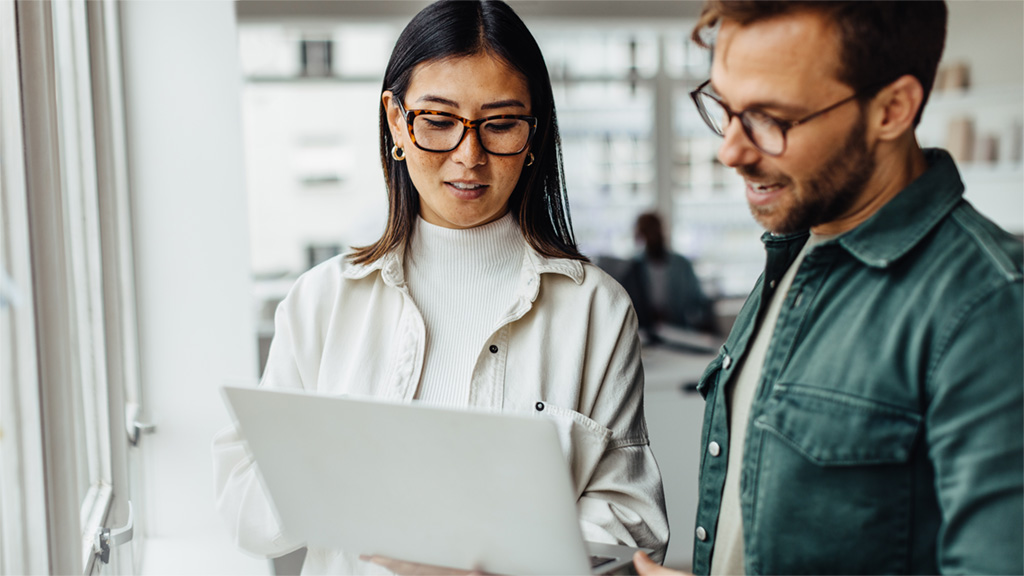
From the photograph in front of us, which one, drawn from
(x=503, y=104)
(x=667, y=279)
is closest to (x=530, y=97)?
(x=503, y=104)

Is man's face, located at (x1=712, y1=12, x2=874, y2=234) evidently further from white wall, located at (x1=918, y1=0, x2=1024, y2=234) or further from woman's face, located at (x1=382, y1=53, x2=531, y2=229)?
white wall, located at (x1=918, y1=0, x2=1024, y2=234)

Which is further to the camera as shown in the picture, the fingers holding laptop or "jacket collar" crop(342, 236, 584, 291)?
"jacket collar" crop(342, 236, 584, 291)

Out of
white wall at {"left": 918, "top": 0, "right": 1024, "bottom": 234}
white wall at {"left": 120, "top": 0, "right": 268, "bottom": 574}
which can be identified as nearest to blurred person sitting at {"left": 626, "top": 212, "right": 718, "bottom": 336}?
white wall at {"left": 918, "top": 0, "right": 1024, "bottom": 234}

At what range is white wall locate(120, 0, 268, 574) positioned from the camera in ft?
7.43

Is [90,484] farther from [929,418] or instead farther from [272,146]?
[272,146]

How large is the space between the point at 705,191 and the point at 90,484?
4966 millimetres

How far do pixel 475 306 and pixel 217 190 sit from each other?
1.24 metres

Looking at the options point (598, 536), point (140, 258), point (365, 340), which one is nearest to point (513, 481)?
point (598, 536)

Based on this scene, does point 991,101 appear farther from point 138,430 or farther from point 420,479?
point 420,479

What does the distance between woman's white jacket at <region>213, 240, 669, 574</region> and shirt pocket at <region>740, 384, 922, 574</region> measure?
11.8 inches

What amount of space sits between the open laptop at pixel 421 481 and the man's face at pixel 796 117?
0.40m

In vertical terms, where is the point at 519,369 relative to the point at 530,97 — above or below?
below

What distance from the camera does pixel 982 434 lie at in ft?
2.82

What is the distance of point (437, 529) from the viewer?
1054mm
